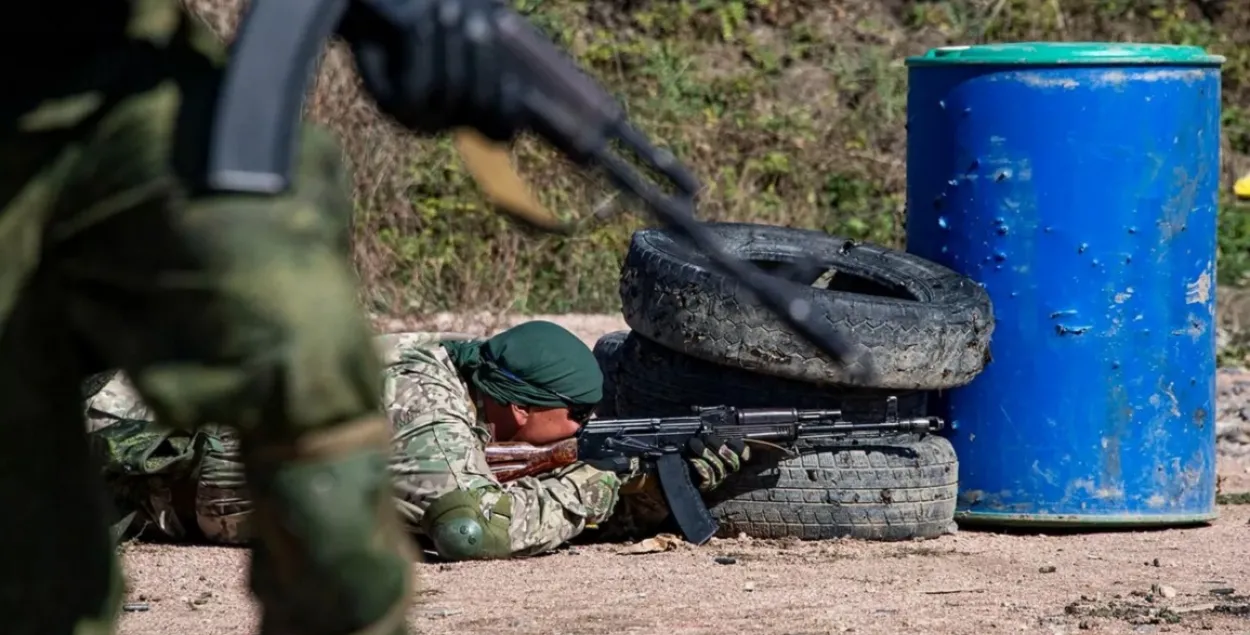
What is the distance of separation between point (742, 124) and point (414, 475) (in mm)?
5836

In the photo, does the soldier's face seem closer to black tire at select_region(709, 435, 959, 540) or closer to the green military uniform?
black tire at select_region(709, 435, 959, 540)

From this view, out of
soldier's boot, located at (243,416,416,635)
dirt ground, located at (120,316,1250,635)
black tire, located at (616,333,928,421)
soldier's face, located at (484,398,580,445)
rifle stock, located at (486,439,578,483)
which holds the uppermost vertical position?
soldier's boot, located at (243,416,416,635)

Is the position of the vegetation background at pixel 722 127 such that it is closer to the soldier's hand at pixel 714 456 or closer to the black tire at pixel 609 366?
the black tire at pixel 609 366

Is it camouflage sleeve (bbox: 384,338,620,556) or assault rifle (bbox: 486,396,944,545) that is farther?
assault rifle (bbox: 486,396,944,545)

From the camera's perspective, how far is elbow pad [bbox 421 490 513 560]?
5363 mm

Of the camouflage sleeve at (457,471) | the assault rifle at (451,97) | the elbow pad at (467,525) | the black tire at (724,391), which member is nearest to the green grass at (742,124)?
the black tire at (724,391)

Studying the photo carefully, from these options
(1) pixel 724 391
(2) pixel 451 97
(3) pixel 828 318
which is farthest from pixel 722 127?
(2) pixel 451 97

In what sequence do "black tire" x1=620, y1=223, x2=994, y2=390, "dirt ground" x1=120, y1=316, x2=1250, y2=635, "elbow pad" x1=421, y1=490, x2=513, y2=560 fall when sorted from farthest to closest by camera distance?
"black tire" x1=620, y1=223, x2=994, y2=390, "elbow pad" x1=421, y1=490, x2=513, y2=560, "dirt ground" x1=120, y1=316, x2=1250, y2=635

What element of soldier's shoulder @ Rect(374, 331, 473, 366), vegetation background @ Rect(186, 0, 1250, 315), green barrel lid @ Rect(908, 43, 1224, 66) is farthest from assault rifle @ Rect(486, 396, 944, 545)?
vegetation background @ Rect(186, 0, 1250, 315)

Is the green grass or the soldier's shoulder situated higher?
the green grass

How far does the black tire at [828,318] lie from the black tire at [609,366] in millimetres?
475

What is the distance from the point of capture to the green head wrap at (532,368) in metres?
5.67

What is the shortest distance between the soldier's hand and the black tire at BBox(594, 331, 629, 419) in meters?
0.69

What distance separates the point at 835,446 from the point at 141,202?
4.07m
